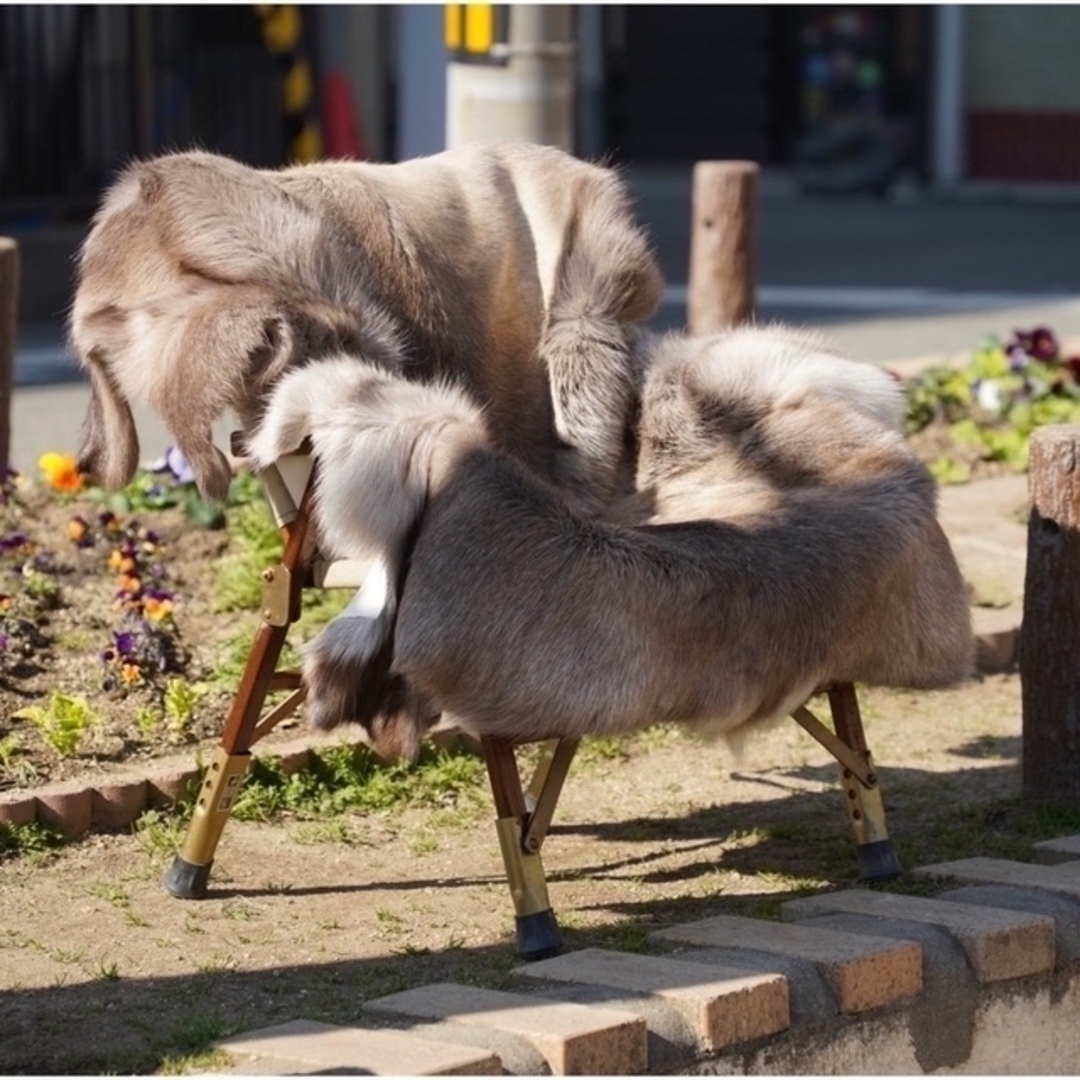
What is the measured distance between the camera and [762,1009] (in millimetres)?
3135

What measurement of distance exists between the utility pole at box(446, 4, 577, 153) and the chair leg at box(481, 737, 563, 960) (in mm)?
3288

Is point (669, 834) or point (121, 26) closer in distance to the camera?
point (669, 834)

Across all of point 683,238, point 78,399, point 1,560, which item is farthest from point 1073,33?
point 1,560

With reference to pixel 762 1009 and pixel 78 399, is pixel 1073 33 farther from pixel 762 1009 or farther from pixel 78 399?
pixel 762 1009

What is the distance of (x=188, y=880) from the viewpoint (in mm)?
3748

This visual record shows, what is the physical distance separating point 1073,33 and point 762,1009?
15428 mm

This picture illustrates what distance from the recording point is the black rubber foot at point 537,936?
338cm

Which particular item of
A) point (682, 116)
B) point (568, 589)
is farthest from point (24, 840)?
point (682, 116)

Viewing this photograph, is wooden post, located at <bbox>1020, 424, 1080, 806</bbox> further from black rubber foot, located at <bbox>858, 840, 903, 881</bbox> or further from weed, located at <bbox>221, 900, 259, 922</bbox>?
weed, located at <bbox>221, 900, 259, 922</bbox>

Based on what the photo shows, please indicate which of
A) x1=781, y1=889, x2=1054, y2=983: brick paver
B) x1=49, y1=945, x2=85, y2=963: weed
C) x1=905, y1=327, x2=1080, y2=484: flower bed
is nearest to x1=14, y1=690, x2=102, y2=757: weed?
x1=49, y1=945, x2=85, y2=963: weed

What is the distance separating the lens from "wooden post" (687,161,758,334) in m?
7.03

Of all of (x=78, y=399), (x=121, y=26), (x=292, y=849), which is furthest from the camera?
(x=121, y=26)

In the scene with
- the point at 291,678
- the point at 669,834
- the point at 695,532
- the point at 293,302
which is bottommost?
the point at 669,834

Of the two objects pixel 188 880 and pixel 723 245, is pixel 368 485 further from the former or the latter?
pixel 723 245
